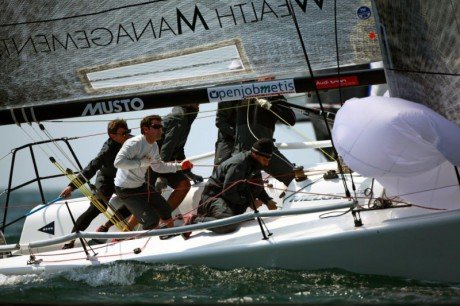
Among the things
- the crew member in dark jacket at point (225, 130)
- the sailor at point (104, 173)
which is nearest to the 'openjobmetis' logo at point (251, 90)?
the sailor at point (104, 173)

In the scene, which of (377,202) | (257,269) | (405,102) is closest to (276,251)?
(257,269)

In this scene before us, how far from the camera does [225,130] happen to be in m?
7.58

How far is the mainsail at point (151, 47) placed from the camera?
20.1 feet

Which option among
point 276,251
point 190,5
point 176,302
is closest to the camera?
point 176,302

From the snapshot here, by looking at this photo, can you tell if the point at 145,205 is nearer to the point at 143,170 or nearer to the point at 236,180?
the point at 143,170

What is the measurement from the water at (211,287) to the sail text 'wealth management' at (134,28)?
1.58 meters

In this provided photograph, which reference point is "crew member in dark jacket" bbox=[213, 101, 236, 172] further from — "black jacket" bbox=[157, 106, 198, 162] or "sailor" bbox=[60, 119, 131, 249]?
"sailor" bbox=[60, 119, 131, 249]

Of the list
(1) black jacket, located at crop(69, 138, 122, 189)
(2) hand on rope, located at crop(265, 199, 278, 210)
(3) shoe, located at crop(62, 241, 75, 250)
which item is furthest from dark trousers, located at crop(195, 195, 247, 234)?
(3) shoe, located at crop(62, 241, 75, 250)

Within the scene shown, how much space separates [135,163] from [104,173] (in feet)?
2.80

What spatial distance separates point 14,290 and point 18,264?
1.81ft

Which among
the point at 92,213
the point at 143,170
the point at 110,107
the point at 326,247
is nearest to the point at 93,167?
the point at 92,213

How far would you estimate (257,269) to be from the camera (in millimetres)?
5758

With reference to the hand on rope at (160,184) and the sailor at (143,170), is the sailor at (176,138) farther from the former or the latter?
the sailor at (143,170)

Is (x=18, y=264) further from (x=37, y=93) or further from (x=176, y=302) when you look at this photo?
(x=176, y=302)
